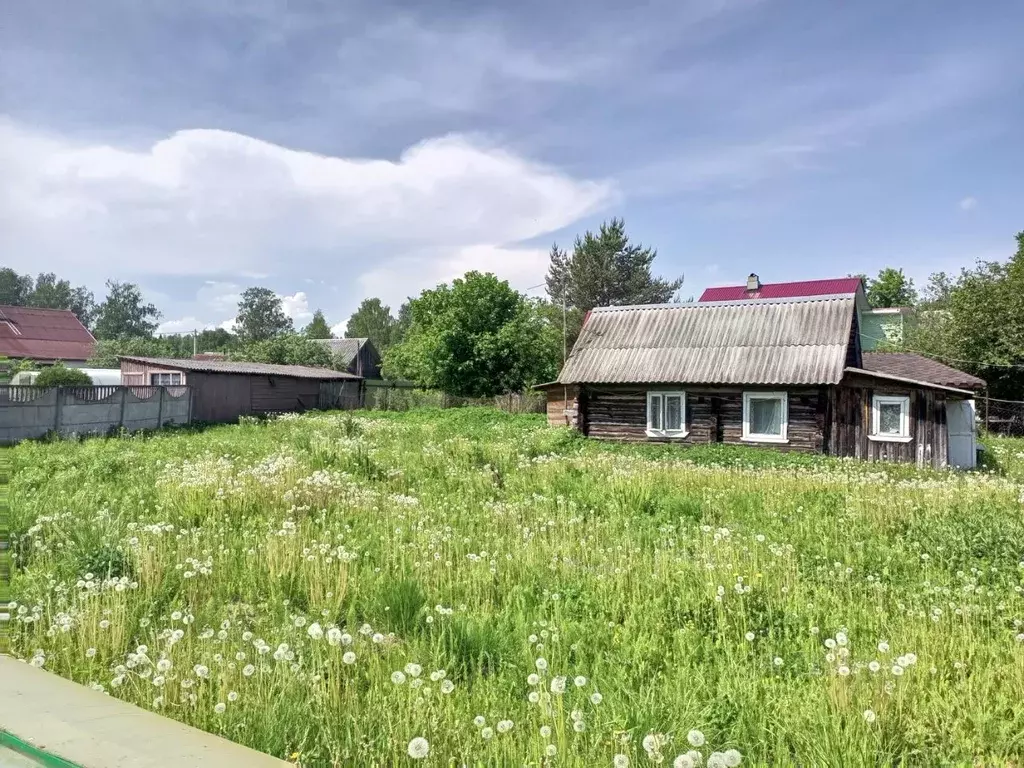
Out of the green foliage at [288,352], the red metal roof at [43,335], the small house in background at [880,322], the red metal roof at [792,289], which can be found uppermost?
the red metal roof at [792,289]

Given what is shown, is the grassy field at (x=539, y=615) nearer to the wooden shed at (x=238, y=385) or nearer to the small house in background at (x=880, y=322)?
the wooden shed at (x=238, y=385)

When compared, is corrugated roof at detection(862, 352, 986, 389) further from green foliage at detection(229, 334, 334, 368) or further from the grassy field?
green foliage at detection(229, 334, 334, 368)

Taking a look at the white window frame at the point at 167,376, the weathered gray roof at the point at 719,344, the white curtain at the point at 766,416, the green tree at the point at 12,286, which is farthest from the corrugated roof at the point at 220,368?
the green tree at the point at 12,286

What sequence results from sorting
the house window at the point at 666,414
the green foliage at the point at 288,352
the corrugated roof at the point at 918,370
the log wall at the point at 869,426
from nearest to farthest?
the log wall at the point at 869,426, the house window at the point at 666,414, the corrugated roof at the point at 918,370, the green foliage at the point at 288,352

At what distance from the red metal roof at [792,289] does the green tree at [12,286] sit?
45.7 meters

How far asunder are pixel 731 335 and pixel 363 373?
4613 centimetres

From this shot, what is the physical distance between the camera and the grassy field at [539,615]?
3.36 metres

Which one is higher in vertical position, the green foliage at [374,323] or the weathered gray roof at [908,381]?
the green foliage at [374,323]

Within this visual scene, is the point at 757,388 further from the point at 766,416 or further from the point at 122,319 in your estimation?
the point at 122,319

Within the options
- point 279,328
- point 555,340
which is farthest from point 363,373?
point 279,328

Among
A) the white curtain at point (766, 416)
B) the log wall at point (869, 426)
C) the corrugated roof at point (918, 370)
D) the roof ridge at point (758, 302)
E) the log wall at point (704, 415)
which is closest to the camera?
the log wall at point (869, 426)

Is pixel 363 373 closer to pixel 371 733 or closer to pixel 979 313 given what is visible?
pixel 979 313

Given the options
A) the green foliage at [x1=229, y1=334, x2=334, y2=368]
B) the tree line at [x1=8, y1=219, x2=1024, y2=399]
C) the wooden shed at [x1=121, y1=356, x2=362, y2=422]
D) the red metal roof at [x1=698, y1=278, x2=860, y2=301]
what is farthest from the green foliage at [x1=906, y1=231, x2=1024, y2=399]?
the green foliage at [x1=229, y1=334, x2=334, y2=368]

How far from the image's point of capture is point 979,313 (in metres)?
29.8
